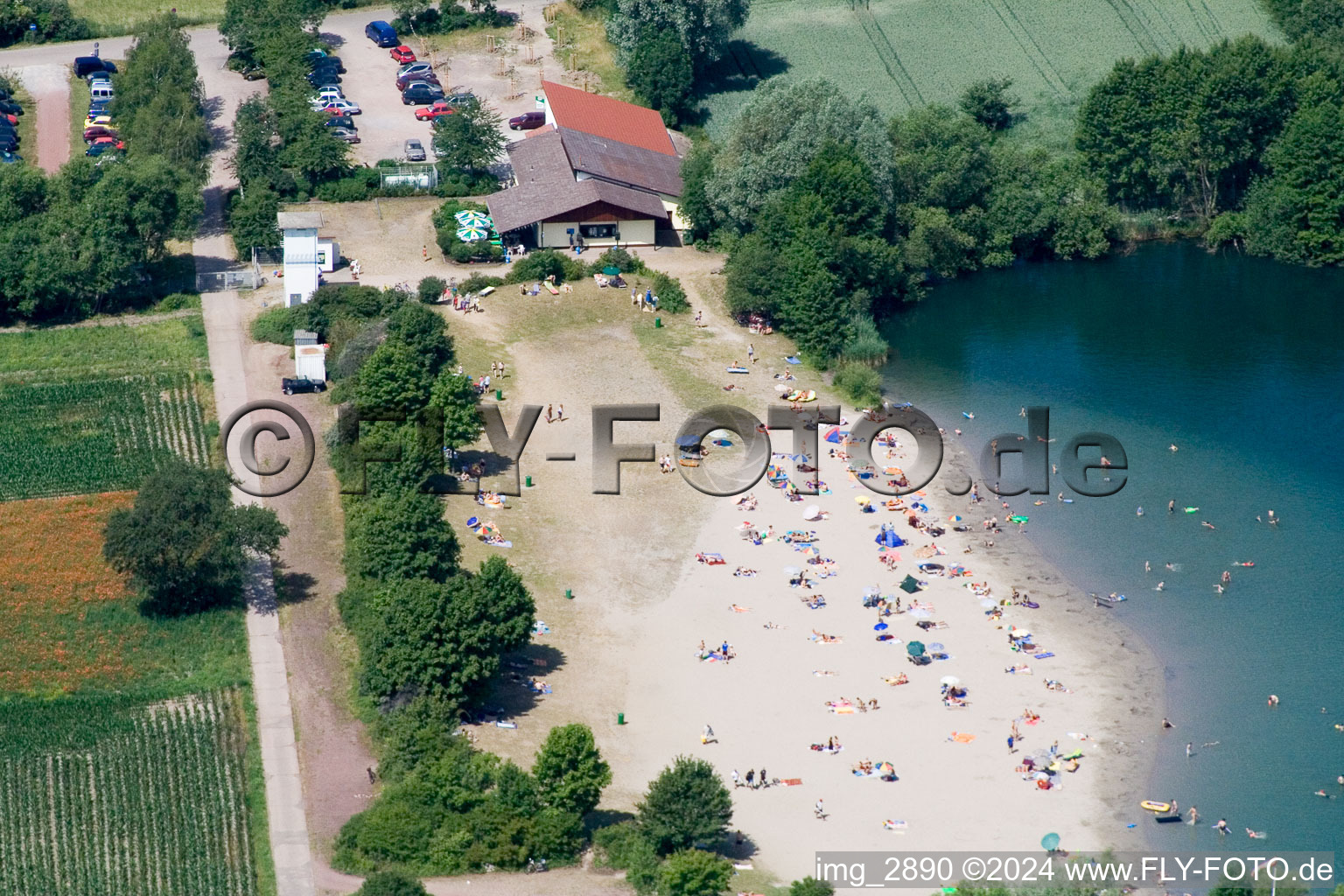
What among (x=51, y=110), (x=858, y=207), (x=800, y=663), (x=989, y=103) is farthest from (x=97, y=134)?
(x=800, y=663)

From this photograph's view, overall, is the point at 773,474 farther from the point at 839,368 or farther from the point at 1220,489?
the point at 1220,489

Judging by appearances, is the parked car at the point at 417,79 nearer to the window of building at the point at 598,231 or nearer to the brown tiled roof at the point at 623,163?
the brown tiled roof at the point at 623,163

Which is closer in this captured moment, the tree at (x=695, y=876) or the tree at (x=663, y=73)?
the tree at (x=695, y=876)

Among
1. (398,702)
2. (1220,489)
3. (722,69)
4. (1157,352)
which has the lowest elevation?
(398,702)

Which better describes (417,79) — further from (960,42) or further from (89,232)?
(960,42)

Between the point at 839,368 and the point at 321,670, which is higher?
the point at 839,368

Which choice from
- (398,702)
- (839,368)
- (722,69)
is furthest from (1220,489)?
(722,69)

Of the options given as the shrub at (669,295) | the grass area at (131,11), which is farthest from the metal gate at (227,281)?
A: the grass area at (131,11)
